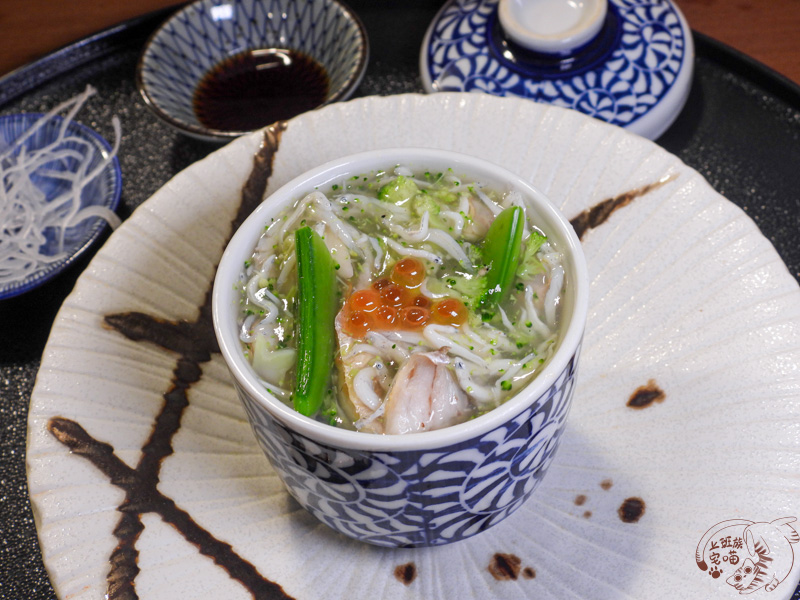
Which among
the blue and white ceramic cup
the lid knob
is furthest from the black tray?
the blue and white ceramic cup

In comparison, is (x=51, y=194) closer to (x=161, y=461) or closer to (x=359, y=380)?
(x=161, y=461)

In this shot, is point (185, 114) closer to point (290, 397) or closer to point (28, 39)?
point (28, 39)

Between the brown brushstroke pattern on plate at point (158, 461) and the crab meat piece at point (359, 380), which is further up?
the crab meat piece at point (359, 380)

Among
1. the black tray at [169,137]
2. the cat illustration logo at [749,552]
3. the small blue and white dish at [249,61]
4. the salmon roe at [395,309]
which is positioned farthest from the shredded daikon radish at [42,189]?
the cat illustration logo at [749,552]

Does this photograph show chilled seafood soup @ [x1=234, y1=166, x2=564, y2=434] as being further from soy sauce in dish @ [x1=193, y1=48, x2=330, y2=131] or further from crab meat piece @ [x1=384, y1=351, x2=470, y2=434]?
soy sauce in dish @ [x1=193, y1=48, x2=330, y2=131]

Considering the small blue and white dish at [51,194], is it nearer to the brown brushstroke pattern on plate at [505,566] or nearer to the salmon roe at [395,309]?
the salmon roe at [395,309]

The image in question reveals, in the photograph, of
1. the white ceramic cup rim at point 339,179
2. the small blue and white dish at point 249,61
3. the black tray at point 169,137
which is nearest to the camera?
the white ceramic cup rim at point 339,179

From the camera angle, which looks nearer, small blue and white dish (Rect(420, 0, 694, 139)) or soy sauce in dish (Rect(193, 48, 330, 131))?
small blue and white dish (Rect(420, 0, 694, 139))
